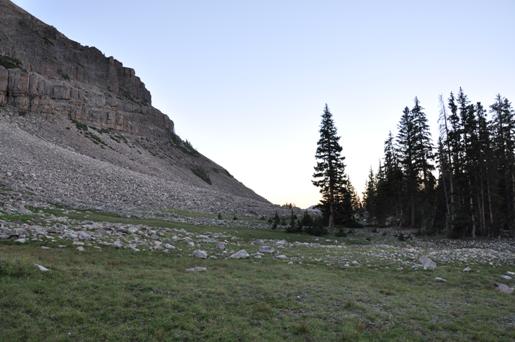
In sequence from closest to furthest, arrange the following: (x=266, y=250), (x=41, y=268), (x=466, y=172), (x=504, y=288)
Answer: (x=41, y=268)
(x=504, y=288)
(x=266, y=250)
(x=466, y=172)

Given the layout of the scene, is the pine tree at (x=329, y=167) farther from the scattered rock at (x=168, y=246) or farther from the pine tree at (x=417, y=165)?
the scattered rock at (x=168, y=246)

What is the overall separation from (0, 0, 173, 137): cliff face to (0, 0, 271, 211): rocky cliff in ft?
0.89

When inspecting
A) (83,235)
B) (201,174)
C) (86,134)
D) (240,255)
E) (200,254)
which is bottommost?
(240,255)

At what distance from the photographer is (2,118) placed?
6153cm

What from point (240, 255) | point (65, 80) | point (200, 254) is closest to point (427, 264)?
point (240, 255)

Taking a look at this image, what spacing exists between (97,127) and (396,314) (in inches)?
3677

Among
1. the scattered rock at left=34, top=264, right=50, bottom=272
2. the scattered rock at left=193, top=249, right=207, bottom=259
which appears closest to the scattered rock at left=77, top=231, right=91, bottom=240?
the scattered rock at left=34, top=264, right=50, bottom=272

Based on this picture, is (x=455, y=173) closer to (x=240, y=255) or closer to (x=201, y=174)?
(x=240, y=255)

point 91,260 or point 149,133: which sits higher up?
point 149,133

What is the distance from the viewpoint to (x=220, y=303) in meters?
9.72

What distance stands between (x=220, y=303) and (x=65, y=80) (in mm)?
102444

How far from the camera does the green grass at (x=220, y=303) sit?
26.1ft

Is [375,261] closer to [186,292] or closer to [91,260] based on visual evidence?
[186,292]

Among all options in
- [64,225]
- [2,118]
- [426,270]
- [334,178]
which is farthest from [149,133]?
[426,270]
